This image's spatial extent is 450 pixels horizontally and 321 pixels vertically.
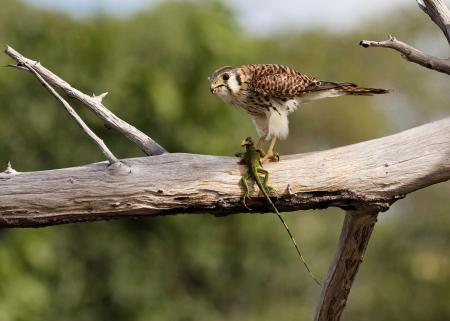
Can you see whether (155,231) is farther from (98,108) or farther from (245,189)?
(245,189)

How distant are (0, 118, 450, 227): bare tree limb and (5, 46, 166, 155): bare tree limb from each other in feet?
0.42

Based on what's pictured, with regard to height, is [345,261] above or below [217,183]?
below

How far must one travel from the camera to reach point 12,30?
1611 cm

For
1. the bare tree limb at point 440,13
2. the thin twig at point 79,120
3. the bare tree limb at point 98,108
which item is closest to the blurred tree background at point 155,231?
the bare tree limb at point 98,108

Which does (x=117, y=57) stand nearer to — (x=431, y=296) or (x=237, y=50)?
(x=237, y=50)

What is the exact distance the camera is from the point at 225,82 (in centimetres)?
505

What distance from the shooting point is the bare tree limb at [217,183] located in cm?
421

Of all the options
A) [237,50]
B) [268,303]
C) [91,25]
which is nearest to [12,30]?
[91,25]

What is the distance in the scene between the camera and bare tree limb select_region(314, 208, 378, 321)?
440cm

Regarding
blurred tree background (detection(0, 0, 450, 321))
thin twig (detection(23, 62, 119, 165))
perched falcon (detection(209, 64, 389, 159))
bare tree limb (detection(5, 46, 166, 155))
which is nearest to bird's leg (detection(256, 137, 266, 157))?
perched falcon (detection(209, 64, 389, 159))

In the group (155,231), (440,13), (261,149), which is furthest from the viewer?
(155,231)

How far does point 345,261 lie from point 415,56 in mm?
891

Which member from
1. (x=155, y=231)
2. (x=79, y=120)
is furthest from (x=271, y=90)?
(x=155, y=231)

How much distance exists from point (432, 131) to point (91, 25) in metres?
12.1
